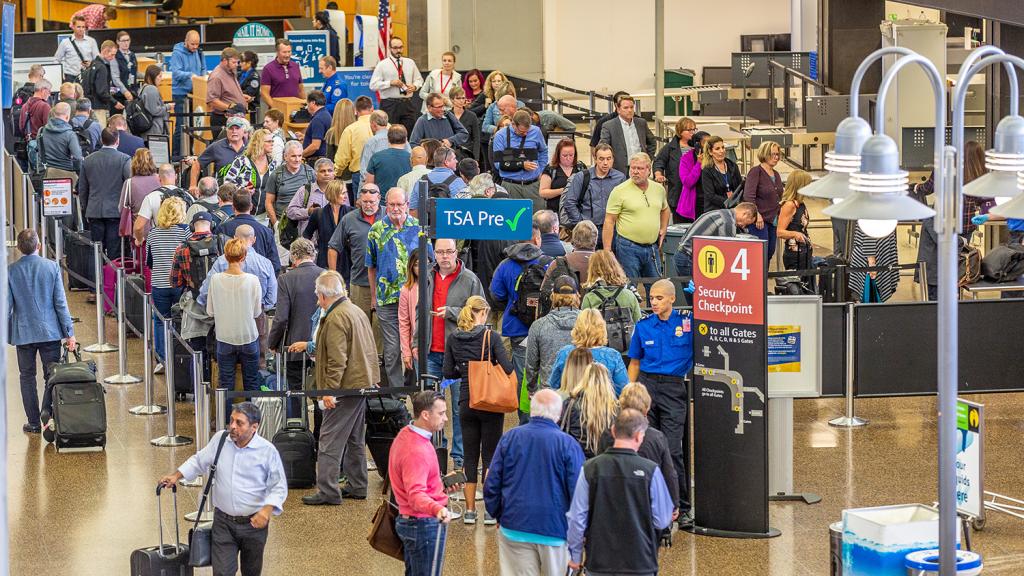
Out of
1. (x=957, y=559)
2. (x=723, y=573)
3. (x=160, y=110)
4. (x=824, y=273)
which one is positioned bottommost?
(x=723, y=573)

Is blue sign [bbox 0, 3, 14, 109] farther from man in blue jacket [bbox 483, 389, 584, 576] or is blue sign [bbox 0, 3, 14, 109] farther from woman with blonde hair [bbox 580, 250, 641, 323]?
woman with blonde hair [bbox 580, 250, 641, 323]

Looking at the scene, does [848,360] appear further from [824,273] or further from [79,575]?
[79,575]

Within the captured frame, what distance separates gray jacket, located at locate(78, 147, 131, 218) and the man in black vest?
10.5 m

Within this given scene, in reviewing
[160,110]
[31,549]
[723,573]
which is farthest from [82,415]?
[160,110]

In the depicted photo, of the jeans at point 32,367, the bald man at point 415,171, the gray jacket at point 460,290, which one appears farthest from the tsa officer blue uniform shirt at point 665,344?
the jeans at point 32,367

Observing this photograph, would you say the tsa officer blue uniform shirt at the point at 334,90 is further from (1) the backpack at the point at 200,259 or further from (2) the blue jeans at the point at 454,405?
(2) the blue jeans at the point at 454,405

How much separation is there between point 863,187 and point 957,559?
2.00 m

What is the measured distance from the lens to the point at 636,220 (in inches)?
563

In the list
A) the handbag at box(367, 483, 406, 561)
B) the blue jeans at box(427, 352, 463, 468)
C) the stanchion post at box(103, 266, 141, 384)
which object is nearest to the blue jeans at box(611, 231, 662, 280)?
the blue jeans at box(427, 352, 463, 468)

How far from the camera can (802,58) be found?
28.4 m

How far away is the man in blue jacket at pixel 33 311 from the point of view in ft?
42.4

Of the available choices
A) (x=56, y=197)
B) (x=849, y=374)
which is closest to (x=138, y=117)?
(x=56, y=197)

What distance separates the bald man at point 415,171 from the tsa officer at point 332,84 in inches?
274

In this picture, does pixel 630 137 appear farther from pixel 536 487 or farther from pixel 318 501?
pixel 536 487
